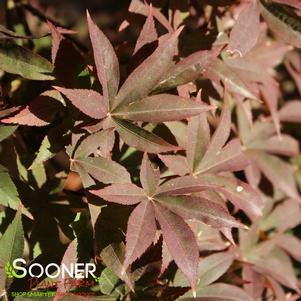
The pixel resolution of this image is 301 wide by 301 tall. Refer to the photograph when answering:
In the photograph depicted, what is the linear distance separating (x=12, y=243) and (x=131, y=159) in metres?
0.38

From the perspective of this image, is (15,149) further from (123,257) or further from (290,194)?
(290,194)

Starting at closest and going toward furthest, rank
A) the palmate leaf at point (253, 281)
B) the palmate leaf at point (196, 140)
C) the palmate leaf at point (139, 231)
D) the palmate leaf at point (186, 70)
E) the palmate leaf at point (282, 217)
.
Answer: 1. the palmate leaf at point (139, 231)
2. the palmate leaf at point (186, 70)
3. the palmate leaf at point (196, 140)
4. the palmate leaf at point (253, 281)
5. the palmate leaf at point (282, 217)

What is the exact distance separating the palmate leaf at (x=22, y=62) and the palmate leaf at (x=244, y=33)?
45cm

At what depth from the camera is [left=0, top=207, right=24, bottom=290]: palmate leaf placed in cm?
115

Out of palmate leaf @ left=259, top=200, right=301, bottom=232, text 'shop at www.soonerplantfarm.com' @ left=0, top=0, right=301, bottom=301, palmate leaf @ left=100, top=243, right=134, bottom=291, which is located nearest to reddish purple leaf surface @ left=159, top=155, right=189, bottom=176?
text 'shop at www.soonerplantfarm.com' @ left=0, top=0, right=301, bottom=301

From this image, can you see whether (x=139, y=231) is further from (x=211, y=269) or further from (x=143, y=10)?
(x=143, y=10)

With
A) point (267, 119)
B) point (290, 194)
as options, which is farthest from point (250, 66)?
point (290, 194)

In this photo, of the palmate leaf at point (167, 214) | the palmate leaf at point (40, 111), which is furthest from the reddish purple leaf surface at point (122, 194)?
the palmate leaf at point (40, 111)

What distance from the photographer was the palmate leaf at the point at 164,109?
3.75 feet

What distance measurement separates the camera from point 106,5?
3.83m

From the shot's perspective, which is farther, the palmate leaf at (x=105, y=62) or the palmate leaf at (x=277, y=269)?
the palmate leaf at (x=277, y=269)

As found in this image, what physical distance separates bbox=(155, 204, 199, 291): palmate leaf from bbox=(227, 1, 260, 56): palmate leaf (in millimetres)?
475

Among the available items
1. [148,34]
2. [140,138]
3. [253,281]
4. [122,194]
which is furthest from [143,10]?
[253,281]

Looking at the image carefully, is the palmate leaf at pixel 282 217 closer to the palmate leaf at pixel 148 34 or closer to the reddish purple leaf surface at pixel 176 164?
the reddish purple leaf surface at pixel 176 164
